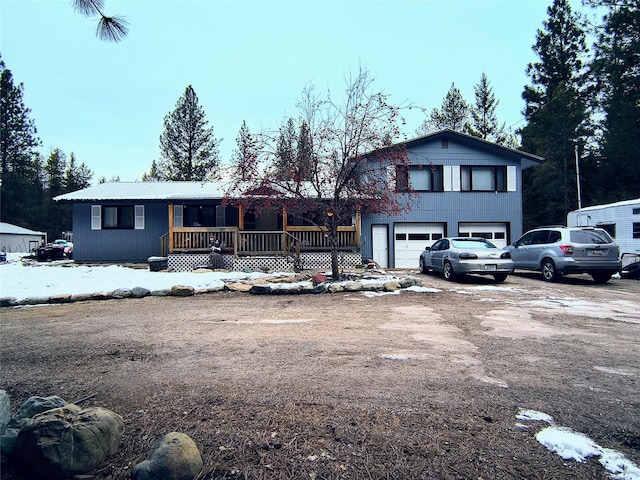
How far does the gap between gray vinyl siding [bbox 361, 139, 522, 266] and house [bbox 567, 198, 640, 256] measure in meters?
3.30

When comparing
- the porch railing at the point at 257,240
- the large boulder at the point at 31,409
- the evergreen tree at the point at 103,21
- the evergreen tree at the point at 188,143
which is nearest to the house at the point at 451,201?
the porch railing at the point at 257,240

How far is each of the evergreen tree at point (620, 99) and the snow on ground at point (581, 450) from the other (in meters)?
31.0

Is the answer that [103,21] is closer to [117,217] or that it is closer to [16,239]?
[117,217]

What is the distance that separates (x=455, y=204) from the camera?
19.8 meters

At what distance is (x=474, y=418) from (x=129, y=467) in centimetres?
251

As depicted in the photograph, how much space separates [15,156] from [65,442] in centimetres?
5402

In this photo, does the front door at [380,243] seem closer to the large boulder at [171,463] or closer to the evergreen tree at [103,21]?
the evergreen tree at [103,21]

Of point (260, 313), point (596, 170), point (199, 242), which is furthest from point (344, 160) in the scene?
point (596, 170)

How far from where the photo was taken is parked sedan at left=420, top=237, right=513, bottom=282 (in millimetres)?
11859

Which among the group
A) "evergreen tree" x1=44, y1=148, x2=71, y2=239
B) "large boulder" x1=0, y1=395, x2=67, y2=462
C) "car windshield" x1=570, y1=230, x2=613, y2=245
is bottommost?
"large boulder" x1=0, y1=395, x2=67, y2=462

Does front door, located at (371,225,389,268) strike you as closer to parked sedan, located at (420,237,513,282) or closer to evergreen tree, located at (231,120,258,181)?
parked sedan, located at (420,237,513,282)

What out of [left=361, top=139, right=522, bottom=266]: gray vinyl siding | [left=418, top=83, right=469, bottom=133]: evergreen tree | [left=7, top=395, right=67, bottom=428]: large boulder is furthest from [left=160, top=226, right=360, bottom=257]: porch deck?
[left=418, top=83, right=469, bottom=133]: evergreen tree

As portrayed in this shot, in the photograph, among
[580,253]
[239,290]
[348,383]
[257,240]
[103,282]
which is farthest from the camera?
[257,240]

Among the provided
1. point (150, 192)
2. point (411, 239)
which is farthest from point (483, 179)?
point (150, 192)
